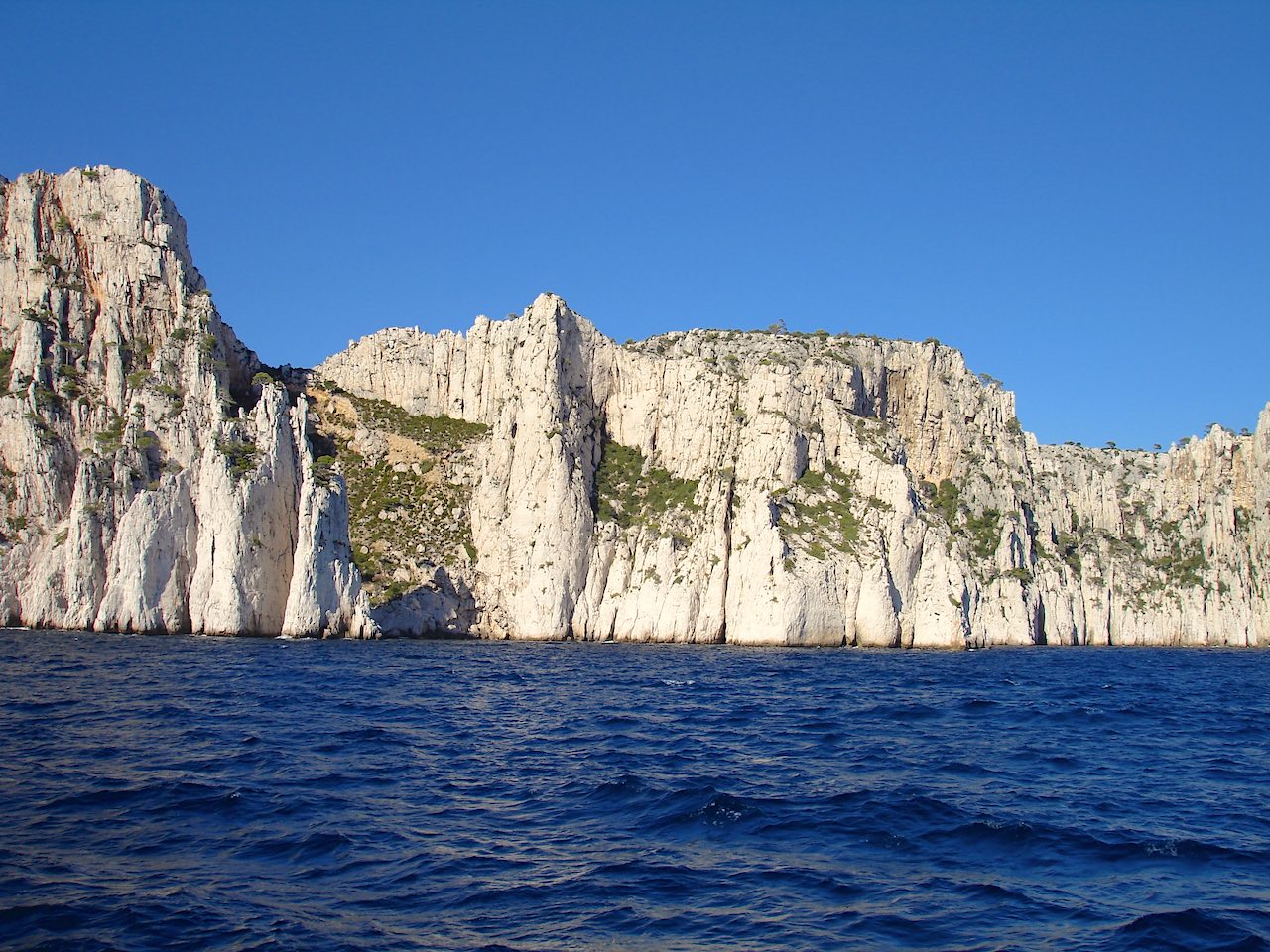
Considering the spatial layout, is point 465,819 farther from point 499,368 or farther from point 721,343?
point 721,343

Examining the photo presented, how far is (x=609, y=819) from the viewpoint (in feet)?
67.0

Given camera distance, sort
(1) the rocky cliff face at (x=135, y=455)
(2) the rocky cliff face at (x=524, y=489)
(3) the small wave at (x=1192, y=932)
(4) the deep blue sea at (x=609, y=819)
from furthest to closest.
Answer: (2) the rocky cliff face at (x=524, y=489) < (1) the rocky cliff face at (x=135, y=455) < (4) the deep blue sea at (x=609, y=819) < (3) the small wave at (x=1192, y=932)

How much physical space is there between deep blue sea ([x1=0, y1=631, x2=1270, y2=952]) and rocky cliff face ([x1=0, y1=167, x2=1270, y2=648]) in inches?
1219

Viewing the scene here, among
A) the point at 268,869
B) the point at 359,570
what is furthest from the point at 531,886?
the point at 359,570

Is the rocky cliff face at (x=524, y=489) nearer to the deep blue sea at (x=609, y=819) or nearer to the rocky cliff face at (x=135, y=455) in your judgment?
the rocky cliff face at (x=135, y=455)

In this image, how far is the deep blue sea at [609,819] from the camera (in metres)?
14.4

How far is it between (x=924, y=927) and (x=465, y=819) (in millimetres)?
9099

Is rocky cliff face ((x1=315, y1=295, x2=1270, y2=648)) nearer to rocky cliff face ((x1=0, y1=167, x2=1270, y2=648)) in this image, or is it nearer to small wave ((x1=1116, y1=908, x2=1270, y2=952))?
rocky cliff face ((x1=0, y1=167, x2=1270, y2=648))

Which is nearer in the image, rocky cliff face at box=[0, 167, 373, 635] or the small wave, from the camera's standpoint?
the small wave

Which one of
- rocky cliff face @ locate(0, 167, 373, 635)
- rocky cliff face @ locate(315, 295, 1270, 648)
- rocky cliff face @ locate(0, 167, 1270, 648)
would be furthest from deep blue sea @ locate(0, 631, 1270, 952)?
rocky cliff face @ locate(315, 295, 1270, 648)

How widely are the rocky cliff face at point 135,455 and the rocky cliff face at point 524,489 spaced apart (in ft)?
0.67

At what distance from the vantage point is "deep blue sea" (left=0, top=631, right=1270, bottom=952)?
47.3 feet

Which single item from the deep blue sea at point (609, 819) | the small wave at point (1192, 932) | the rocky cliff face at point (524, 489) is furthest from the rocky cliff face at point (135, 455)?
the small wave at point (1192, 932)

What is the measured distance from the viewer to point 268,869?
53.1 ft
